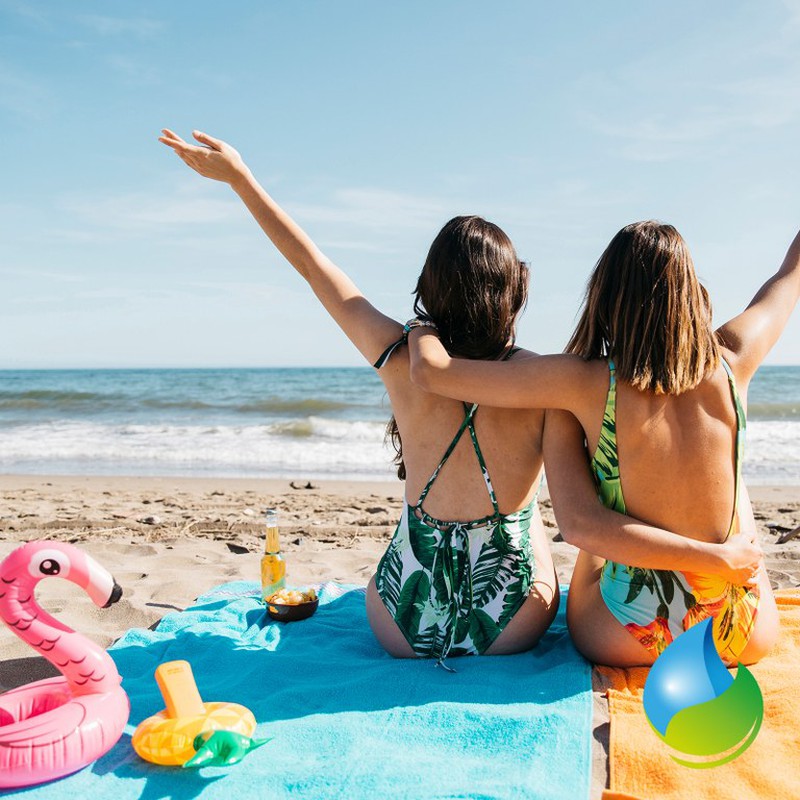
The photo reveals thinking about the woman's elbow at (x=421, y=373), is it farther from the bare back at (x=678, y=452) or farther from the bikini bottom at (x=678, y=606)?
the bikini bottom at (x=678, y=606)

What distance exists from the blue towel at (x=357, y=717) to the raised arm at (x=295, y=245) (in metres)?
1.23

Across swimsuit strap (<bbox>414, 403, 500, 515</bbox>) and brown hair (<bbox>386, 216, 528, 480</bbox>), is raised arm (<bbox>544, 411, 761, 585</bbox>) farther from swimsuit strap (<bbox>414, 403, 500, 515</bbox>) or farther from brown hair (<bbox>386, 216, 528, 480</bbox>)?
brown hair (<bbox>386, 216, 528, 480</bbox>)

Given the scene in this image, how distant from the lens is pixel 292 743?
235 cm

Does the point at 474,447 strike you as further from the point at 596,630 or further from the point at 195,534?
the point at 195,534

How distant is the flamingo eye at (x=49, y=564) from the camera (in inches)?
84.8

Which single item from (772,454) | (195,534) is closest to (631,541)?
(195,534)

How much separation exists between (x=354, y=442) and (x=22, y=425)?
7.45 meters

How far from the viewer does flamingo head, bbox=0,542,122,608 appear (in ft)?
7.05

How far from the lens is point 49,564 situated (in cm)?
218

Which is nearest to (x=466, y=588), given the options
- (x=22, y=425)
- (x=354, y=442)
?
(x=354, y=442)

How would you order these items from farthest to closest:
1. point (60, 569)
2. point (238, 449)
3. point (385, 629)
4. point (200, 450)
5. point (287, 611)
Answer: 1. point (238, 449)
2. point (200, 450)
3. point (287, 611)
4. point (385, 629)
5. point (60, 569)

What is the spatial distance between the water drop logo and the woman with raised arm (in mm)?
1112

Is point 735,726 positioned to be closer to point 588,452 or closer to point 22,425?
point 588,452

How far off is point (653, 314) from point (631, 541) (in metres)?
0.74
